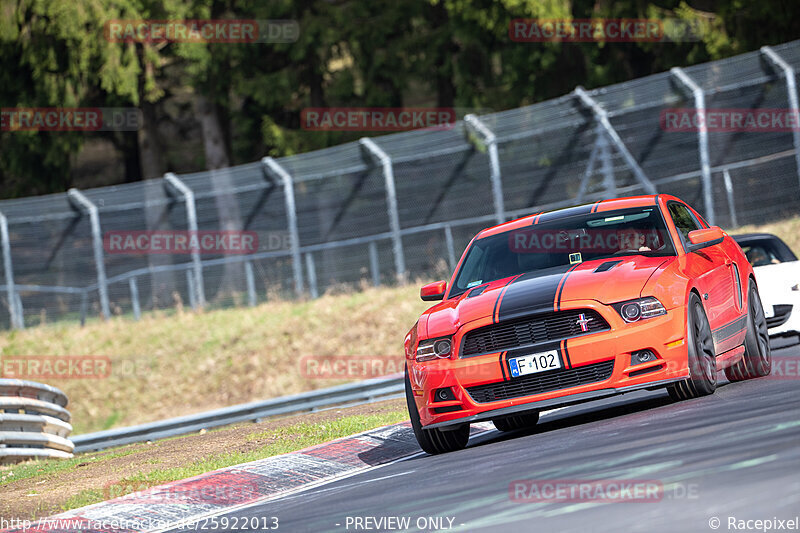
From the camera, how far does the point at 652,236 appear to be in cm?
935

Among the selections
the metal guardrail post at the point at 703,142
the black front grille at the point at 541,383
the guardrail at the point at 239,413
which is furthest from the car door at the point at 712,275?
the metal guardrail post at the point at 703,142

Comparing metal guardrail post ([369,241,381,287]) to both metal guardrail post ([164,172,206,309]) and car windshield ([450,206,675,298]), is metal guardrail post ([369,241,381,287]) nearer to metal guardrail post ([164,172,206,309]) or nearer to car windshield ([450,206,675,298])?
metal guardrail post ([164,172,206,309])

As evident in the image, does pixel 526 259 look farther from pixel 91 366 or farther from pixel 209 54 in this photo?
pixel 209 54

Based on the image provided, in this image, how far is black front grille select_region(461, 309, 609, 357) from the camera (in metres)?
8.18

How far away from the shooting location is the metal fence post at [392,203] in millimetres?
22938

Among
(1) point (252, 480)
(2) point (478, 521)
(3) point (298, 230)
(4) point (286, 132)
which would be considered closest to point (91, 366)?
(3) point (298, 230)

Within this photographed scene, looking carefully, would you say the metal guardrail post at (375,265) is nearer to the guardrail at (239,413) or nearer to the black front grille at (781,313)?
the guardrail at (239,413)

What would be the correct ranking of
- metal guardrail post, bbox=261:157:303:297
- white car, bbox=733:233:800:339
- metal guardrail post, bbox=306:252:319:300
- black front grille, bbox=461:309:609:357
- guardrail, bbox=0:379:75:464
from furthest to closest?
metal guardrail post, bbox=306:252:319:300
metal guardrail post, bbox=261:157:303:297
white car, bbox=733:233:800:339
guardrail, bbox=0:379:75:464
black front grille, bbox=461:309:609:357

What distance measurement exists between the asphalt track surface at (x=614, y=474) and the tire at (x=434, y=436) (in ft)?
0.39

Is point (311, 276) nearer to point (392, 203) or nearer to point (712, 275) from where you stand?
point (392, 203)

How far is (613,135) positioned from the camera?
2223 centimetres

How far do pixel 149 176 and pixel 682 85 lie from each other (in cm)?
1875

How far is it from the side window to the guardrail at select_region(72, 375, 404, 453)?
21.8 feet

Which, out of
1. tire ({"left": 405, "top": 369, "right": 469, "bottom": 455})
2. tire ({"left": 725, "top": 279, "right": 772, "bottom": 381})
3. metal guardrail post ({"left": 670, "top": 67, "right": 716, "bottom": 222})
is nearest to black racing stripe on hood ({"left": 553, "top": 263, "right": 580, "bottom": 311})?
tire ({"left": 405, "top": 369, "right": 469, "bottom": 455})
